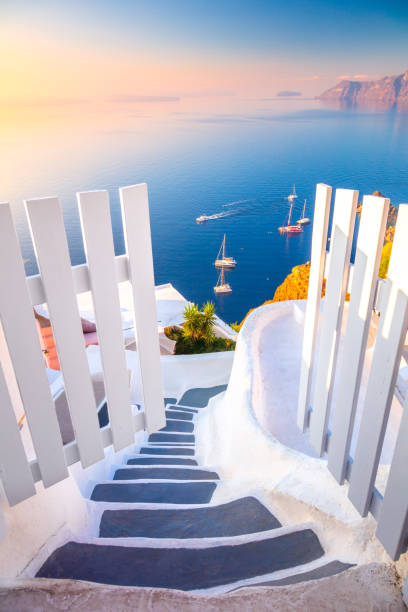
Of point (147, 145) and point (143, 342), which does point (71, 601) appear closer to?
point (143, 342)

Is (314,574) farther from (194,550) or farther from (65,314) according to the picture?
(65,314)

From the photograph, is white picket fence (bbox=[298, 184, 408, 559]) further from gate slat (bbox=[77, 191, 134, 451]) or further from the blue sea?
the blue sea

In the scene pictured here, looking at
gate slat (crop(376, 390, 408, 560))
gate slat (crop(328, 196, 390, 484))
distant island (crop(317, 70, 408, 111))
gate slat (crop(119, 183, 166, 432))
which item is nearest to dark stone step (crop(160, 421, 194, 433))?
gate slat (crop(119, 183, 166, 432))

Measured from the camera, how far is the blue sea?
219ft

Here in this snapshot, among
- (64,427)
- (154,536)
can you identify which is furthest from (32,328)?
(64,427)

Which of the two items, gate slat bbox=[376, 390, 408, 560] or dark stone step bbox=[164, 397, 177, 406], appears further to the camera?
dark stone step bbox=[164, 397, 177, 406]

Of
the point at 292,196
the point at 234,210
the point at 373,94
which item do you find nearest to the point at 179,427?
the point at 234,210

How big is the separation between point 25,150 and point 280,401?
86.3 metres

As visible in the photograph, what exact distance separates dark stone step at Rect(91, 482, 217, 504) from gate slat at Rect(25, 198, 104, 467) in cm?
76

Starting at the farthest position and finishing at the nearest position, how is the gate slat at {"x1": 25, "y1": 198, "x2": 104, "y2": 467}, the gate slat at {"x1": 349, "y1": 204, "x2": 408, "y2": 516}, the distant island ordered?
the distant island
the gate slat at {"x1": 25, "y1": 198, "x2": 104, "y2": 467}
the gate slat at {"x1": 349, "y1": 204, "x2": 408, "y2": 516}

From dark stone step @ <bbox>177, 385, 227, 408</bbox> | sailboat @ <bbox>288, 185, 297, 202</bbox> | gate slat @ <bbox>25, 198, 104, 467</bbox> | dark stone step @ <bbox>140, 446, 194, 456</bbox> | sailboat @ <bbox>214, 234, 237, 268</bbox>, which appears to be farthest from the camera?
sailboat @ <bbox>288, 185, 297, 202</bbox>

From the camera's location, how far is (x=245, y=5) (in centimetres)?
6247

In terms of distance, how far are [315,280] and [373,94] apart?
79.1 meters

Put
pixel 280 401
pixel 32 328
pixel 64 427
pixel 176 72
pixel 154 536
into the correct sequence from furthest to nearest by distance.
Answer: pixel 176 72 < pixel 64 427 < pixel 280 401 < pixel 154 536 < pixel 32 328
